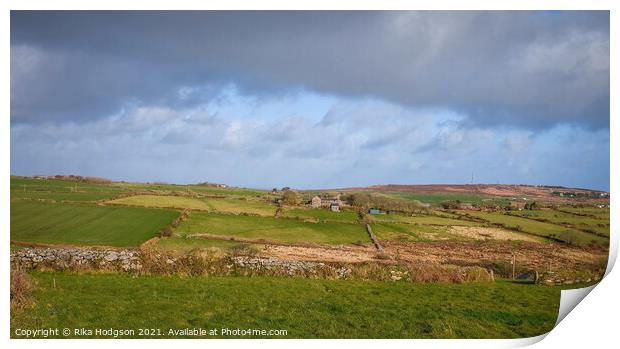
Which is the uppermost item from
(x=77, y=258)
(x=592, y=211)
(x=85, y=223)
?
(x=592, y=211)

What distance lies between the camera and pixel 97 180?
15180 millimetres

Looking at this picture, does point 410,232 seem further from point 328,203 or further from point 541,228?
point 541,228

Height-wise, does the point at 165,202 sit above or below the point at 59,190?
below

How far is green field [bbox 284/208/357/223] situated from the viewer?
16.3m

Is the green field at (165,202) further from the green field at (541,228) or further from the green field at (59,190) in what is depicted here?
the green field at (541,228)

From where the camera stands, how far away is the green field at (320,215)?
16297mm

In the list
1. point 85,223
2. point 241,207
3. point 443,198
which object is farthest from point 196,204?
point 443,198

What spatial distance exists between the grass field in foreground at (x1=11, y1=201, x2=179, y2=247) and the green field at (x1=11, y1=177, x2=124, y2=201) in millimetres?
350

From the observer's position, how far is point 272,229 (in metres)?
15.5

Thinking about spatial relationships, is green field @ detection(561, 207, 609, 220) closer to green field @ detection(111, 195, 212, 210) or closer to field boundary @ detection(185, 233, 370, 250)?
field boundary @ detection(185, 233, 370, 250)

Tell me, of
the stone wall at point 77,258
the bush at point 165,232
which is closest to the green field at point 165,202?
the bush at point 165,232

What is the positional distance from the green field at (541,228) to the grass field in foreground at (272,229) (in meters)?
4.90

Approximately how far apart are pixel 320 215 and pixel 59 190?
8945 mm
